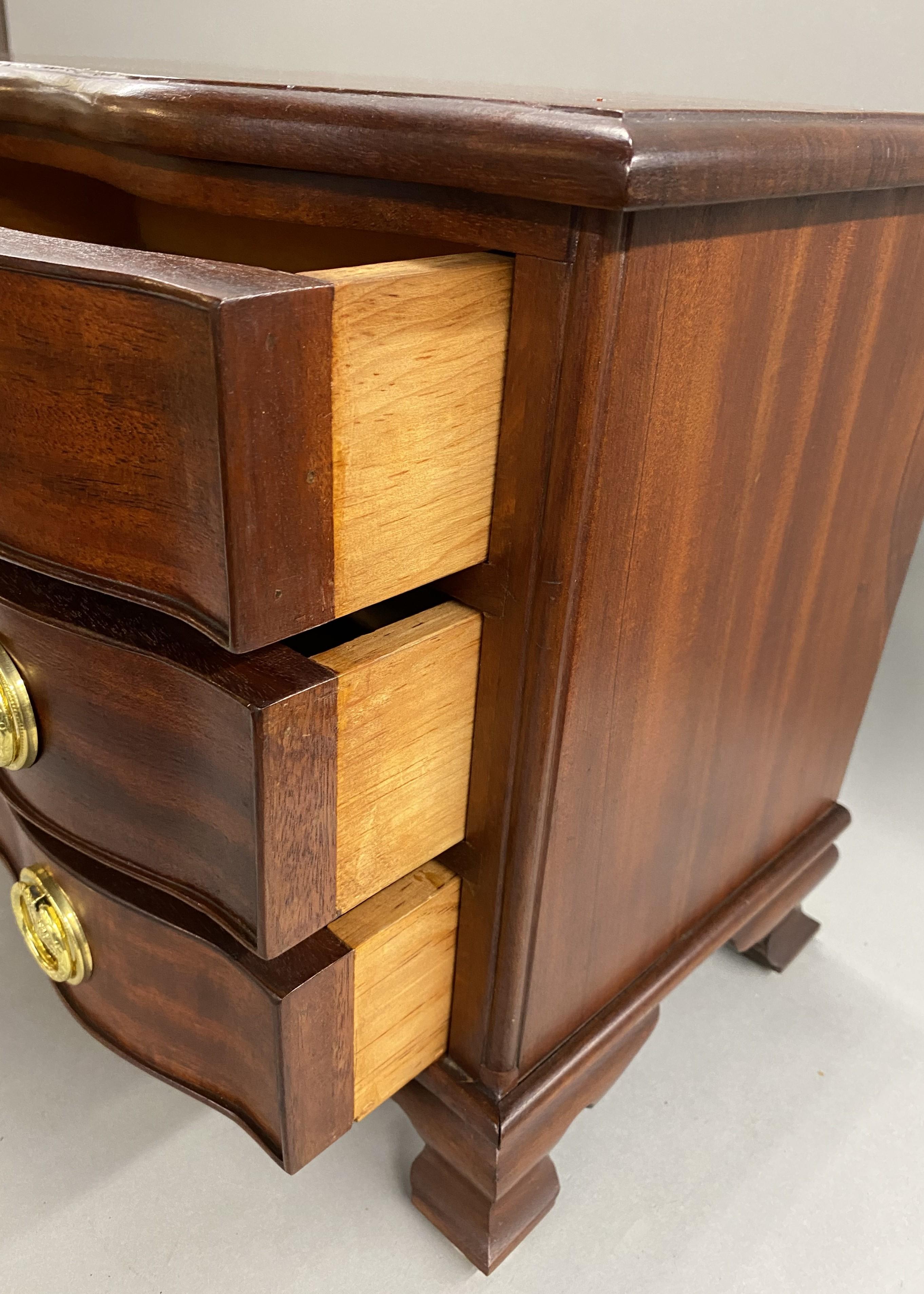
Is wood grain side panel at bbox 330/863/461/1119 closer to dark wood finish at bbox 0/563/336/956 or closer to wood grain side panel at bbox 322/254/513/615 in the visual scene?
dark wood finish at bbox 0/563/336/956

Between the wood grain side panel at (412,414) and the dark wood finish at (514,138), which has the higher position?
the dark wood finish at (514,138)

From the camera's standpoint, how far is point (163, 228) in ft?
2.12

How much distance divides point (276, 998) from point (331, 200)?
33 centimetres

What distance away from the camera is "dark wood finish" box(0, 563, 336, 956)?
40 cm

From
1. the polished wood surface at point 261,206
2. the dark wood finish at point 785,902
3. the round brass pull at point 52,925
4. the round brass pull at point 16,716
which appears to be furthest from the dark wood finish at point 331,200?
the dark wood finish at point 785,902

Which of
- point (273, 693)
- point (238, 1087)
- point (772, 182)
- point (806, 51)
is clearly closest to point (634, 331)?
point (772, 182)

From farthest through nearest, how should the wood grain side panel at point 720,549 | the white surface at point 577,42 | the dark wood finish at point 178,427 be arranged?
the white surface at point 577,42, the wood grain side panel at point 720,549, the dark wood finish at point 178,427

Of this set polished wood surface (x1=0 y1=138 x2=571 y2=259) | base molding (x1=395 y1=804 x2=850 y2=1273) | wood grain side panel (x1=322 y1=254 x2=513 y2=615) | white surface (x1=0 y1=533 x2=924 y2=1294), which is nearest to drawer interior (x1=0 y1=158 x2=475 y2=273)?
polished wood surface (x1=0 y1=138 x2=571 y2=259)

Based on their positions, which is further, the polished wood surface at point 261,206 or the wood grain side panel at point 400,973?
the wood grain side panel at point 400,973

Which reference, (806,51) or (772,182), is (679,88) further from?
(772,182)

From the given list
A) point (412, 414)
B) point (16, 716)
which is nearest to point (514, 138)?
point (412, 414)

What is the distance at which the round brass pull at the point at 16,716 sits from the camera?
0.50 m

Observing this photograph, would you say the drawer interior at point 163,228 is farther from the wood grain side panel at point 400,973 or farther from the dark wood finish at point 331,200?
the wood grain side panel at point 400,973

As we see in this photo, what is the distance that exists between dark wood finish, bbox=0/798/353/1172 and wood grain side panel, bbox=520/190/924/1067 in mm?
114
